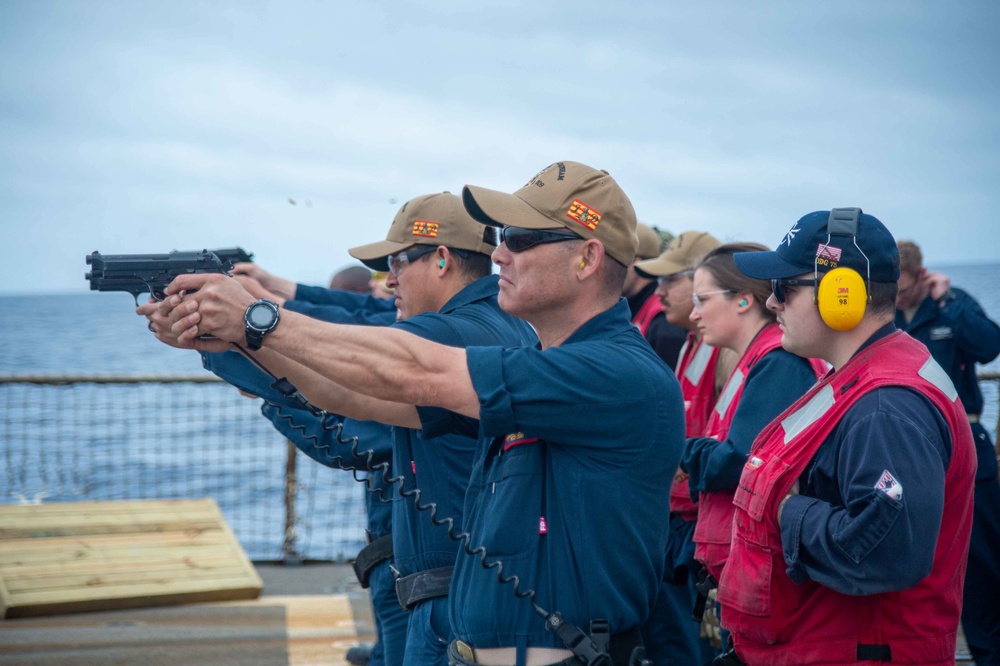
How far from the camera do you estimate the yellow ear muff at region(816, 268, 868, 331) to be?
256cm

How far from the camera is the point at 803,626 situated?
8.48ft

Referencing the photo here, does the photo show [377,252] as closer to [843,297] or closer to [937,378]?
[843,297]

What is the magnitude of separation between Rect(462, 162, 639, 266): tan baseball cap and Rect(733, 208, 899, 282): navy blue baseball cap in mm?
431

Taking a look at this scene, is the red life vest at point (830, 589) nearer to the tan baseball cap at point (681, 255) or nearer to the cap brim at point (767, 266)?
the cap brim at point (767, 266)

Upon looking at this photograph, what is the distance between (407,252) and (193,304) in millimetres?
1533

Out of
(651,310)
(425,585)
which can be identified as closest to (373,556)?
(425,585)

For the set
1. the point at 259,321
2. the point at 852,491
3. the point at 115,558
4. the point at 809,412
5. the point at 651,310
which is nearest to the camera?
the point at 259,321

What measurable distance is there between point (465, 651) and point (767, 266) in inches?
51.5

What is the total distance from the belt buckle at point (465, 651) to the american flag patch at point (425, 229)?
1.64 meters

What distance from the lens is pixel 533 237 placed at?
8.50 ft

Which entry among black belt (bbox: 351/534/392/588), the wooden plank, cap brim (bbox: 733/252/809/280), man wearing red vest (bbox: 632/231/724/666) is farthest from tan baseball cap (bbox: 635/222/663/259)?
cap brim (bbox: 733/252/809/280)

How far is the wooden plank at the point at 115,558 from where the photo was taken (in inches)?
239

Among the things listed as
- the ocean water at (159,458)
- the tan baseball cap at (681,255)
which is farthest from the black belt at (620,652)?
the ocean water at (159,458)

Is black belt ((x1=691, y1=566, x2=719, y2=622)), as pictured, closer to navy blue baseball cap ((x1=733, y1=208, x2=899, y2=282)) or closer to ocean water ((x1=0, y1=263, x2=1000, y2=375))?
navy blue baseball cap ((x1=733, y1=208, x2=899, y2=282))
